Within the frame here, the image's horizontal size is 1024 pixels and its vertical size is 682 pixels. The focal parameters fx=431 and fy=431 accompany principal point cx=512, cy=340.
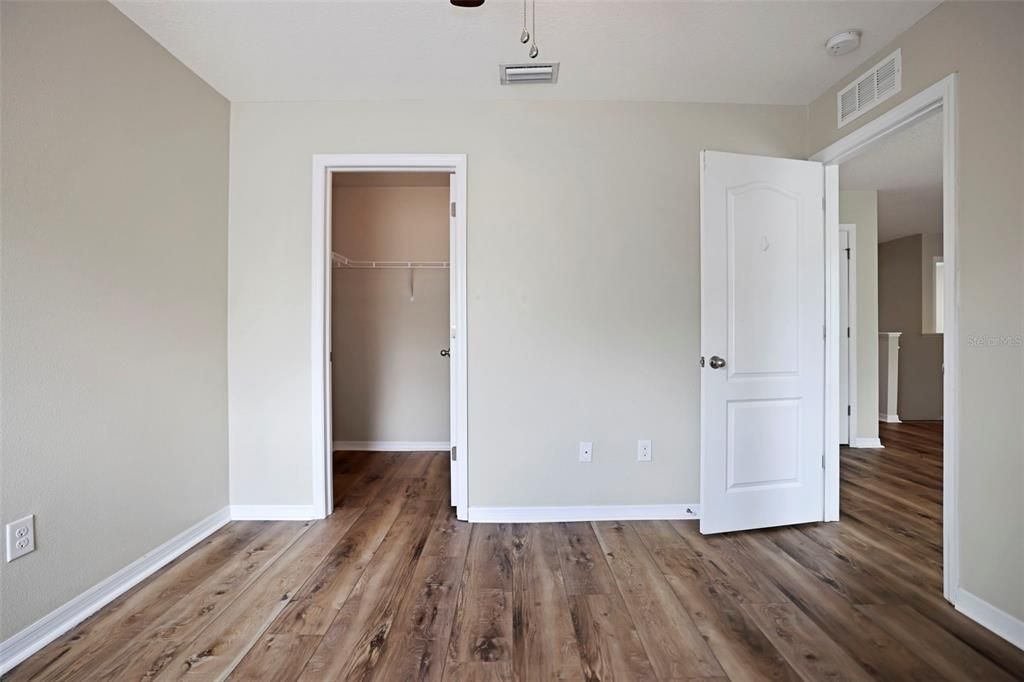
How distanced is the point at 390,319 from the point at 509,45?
8.75ft

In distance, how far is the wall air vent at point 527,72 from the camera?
2.03 m

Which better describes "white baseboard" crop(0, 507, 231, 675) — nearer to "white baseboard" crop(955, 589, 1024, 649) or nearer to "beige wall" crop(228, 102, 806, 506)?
"beige wall" crop(228, 102, 806, 506)

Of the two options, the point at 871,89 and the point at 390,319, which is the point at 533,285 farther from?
the point at 390,319

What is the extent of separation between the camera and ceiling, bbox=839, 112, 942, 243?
3046 millimetres

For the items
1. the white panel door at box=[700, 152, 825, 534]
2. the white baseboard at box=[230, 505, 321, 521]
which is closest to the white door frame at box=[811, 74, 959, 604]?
the white panel door at box=[700, 152, 825, 534]

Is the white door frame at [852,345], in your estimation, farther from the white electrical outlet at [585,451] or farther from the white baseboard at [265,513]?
the white baseboard at [265,513]

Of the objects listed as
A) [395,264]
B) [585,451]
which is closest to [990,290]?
[585,451]

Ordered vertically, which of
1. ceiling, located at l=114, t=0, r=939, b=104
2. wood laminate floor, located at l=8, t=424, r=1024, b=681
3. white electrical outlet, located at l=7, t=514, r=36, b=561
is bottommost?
wood laminate floor, located at l=8, t=424, r=1024, b=681

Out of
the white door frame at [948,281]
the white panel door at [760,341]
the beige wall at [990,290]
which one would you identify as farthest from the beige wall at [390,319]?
the beige wall at [990,290]

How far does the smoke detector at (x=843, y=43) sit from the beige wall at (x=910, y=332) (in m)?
5.15

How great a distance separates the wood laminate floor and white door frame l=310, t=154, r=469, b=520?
0.34 m

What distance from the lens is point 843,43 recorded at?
79.4 inches

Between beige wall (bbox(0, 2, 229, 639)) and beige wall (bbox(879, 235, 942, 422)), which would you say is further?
beige wall (bbox(879, 235, 942, 422))

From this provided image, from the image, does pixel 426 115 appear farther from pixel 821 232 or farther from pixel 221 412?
pixel 821 232
